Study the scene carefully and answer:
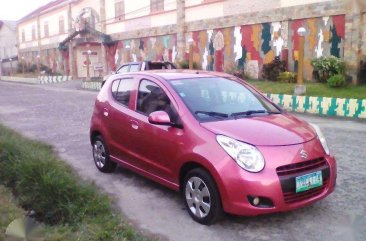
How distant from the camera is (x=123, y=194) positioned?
5.45 meters

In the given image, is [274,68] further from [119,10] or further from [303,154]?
[119,10]

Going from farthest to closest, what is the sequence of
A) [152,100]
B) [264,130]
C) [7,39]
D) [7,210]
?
1. [7,39]
2. [152,100]
3. [264,130]
4. [7,210]

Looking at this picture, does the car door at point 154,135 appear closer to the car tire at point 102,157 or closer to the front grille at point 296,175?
the car tire at point 102,157

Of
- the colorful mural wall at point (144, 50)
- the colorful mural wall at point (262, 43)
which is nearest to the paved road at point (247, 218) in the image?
the colorful mural wall at point (262, 43)

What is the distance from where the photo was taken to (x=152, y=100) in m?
5.20

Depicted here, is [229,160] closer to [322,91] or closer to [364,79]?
[322,91]

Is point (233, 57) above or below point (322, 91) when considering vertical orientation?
above

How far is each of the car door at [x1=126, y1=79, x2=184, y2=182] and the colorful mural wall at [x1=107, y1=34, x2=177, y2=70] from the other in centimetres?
2240

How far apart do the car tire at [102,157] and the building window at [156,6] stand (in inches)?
932

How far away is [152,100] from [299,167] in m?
2.05

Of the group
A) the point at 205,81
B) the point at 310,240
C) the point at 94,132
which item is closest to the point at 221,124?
the point at 205,81

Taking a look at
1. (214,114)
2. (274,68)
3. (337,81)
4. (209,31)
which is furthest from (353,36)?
(214,114)

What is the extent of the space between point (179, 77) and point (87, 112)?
920 cm

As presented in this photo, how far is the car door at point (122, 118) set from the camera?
552 centimetres
